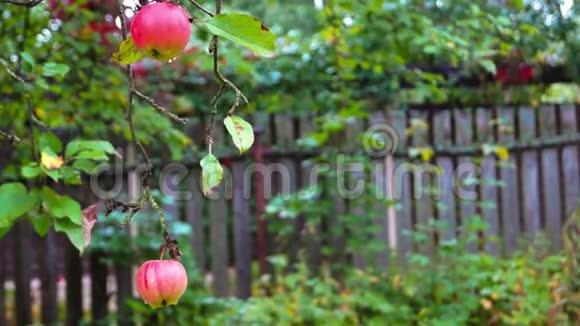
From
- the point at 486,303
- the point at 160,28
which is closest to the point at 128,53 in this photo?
the point at 160,28

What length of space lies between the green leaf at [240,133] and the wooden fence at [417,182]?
279 centimetres

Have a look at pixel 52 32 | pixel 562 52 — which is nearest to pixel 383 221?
pixel 562 52

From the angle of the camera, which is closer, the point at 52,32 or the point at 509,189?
the point at 52,32

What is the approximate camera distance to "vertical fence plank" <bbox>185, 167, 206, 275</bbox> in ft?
12.1

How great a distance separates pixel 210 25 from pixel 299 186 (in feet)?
9.99

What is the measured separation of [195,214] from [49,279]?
2.71 feet

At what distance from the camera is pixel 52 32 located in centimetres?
224

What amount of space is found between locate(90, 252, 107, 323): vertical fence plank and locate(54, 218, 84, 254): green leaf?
2239 millimetres

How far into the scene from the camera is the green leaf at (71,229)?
3.97 feet

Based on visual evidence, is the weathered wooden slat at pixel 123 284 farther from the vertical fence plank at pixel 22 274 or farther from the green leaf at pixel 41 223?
the green leaf at pixel 41 223

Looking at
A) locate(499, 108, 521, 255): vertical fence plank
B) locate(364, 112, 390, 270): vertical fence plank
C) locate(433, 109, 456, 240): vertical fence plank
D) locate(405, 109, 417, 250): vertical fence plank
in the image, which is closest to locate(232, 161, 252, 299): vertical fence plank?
locate(364, 112, 390, 270): vertical fence plank

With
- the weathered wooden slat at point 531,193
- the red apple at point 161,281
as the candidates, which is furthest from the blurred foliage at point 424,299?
the red apple at point 161,281

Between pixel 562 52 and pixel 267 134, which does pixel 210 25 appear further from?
pixel 562 52

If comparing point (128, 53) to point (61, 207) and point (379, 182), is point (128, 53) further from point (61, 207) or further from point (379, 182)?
point (379, 182)
